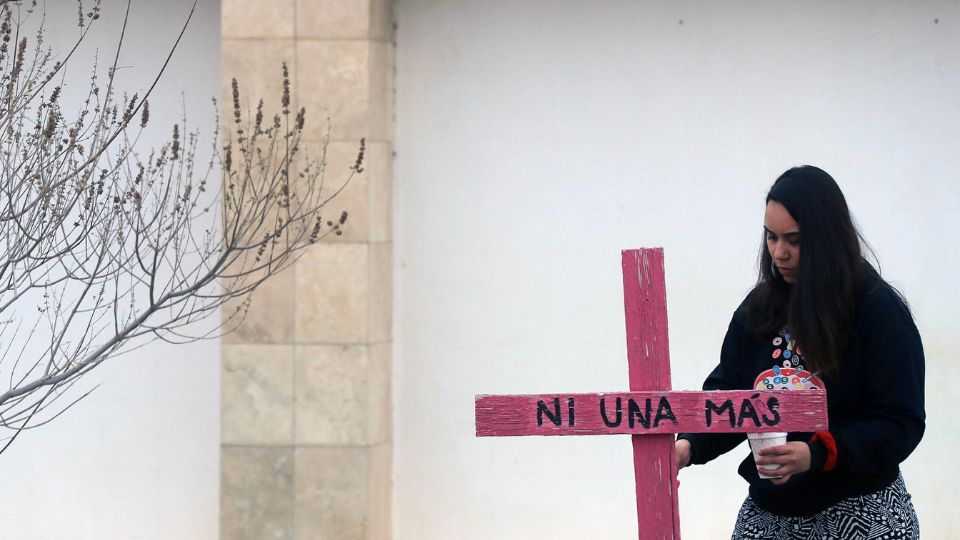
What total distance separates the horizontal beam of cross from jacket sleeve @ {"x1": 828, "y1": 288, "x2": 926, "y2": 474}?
18 cm

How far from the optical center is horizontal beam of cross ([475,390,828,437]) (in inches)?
126

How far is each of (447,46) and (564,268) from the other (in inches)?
49.5

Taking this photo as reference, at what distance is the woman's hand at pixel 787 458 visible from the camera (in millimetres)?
3045

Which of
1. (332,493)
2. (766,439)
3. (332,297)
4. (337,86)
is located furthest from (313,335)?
(766,439)

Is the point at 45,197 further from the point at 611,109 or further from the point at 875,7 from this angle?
the point at 875,7

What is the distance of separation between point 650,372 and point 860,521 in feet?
1.97

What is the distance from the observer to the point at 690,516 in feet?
22.1

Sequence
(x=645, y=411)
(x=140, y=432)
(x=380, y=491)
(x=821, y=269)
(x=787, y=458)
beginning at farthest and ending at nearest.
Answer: (x=140, y=432)
(x=380, y=491)
(x=645, y=411)
(x=821, y=269)
(x=787, y=458)

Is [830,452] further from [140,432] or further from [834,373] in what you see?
[140,432]

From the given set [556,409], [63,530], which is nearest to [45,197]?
[556,409]

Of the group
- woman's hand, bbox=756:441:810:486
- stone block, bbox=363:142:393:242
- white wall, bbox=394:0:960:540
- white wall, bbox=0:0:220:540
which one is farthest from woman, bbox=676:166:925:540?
white wall, bbox=0:0:220:540

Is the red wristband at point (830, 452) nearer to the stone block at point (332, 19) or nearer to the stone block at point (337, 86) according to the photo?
the stone block at point (337, 86)

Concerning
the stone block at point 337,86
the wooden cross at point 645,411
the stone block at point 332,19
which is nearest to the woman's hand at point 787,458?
the wooden cross at point 645,411

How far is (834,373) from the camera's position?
10.4 feet
